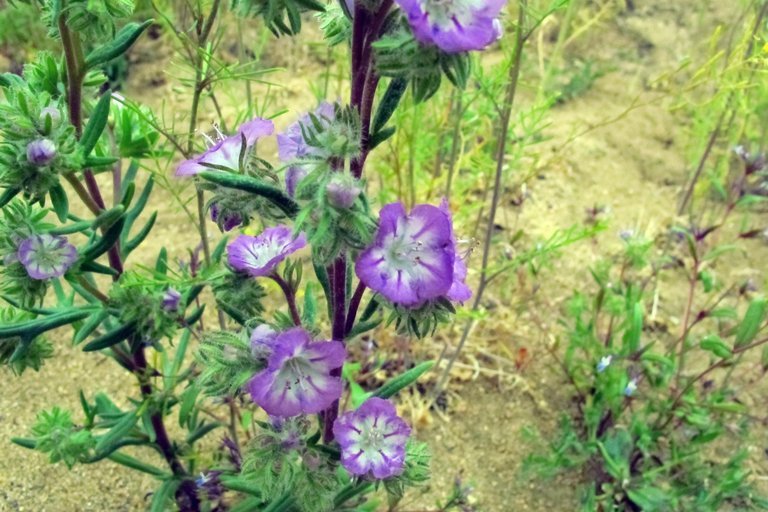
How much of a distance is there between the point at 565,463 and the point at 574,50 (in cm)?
322

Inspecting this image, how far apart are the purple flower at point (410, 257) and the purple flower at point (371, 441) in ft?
1.21

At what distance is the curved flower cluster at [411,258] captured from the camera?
1516mm

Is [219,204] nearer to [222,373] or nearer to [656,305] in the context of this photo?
[222,373]

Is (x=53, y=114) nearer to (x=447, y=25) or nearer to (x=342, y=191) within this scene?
(x=342, y=191)

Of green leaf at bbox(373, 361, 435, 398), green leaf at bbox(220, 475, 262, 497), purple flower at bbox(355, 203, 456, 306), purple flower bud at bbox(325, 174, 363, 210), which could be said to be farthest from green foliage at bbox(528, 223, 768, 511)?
purple flower bud at bbox(325, 174, 363, 210)

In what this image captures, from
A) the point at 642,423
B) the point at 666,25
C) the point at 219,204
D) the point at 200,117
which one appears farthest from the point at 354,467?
the point at 666,25

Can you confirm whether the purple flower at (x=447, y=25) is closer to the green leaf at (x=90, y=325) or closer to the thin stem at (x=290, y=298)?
the thin stem at (x=290, y=298)

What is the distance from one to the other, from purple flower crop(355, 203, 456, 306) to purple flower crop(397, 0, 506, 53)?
0.34m

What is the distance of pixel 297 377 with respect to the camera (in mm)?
1681

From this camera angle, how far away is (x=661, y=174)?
4480 mm

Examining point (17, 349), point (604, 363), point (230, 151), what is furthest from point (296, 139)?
point (604, 363)

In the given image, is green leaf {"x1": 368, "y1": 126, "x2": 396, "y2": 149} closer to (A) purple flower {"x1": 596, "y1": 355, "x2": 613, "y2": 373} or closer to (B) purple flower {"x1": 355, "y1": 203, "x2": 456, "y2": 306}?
(B) purple flower {"x1": 355, "y1": 203, "x2": 456, "y2": 306}

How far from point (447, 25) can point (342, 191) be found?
334 mm

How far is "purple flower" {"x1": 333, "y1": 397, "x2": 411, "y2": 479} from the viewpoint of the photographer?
178 centimetres
